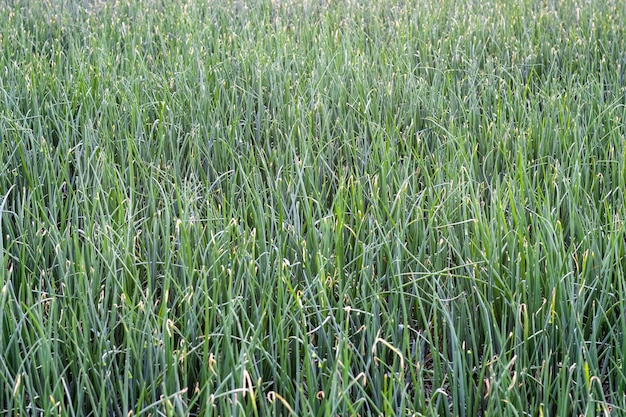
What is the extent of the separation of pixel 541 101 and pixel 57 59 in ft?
5.67

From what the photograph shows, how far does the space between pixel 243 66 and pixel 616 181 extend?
4.41 ft

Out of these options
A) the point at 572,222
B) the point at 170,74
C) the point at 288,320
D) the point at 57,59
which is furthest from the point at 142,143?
the point at 572,222

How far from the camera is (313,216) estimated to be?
1.66 meters

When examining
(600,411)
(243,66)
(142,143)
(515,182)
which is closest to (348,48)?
(243,66)

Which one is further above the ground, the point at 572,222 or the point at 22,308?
the point at 572,222

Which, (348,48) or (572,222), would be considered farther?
(348,48)

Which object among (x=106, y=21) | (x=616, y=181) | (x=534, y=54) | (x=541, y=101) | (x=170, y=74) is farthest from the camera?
(x=106, y=21)

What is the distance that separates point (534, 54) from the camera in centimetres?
301

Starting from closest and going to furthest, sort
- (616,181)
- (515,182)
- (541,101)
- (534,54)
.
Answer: (515,182) → (616,181) → (541,101) → (534,54)

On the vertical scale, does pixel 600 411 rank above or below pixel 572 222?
below

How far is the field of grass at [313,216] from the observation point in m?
1.20

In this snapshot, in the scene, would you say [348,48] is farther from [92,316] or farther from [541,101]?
[92,316]

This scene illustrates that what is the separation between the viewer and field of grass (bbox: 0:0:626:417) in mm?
1195

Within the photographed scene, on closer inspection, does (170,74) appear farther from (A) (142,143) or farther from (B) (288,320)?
(B) (288,320)
